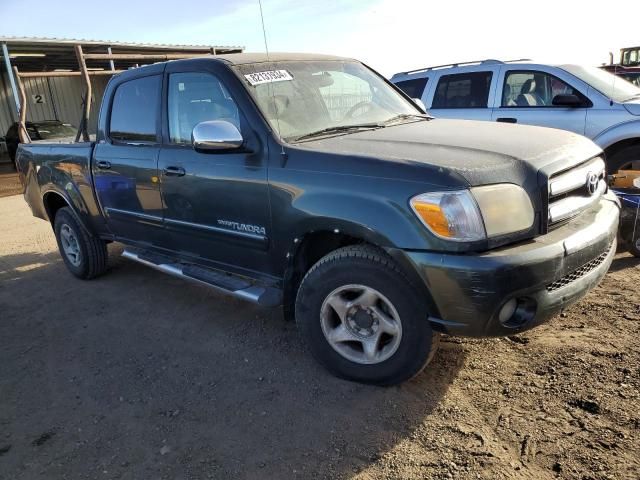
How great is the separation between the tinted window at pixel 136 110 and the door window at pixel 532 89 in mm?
4470

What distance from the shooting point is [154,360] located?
11.5ft

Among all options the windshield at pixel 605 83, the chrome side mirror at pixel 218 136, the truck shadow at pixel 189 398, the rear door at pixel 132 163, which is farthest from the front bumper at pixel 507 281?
the windshield at pixel 605 83

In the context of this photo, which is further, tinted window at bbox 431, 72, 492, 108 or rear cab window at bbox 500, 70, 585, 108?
tinted window at bbox 431, 72, 492, 108

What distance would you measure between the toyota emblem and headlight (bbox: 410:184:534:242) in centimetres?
80

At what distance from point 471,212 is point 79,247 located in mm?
4226

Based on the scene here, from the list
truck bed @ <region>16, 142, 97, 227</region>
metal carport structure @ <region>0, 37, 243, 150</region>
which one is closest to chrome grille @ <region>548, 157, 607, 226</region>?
truck bed @ <region>16, 142, 97, 227</region>

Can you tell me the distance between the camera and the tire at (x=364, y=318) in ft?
8.63

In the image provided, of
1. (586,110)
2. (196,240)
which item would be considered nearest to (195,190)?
(196,240)

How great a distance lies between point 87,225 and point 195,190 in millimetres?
2067

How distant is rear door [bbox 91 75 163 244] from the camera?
3.94 m

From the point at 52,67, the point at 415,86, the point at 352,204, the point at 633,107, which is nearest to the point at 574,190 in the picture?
the point at 352,204

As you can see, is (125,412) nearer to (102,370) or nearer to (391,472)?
(102,370)

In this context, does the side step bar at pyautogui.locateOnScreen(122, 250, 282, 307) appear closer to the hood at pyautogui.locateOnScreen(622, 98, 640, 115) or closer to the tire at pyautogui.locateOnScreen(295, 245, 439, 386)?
the tire at pyautogui.locateOnScreen(295, 245, 439, 386)

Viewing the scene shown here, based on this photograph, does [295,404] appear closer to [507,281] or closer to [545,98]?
[507,281]
